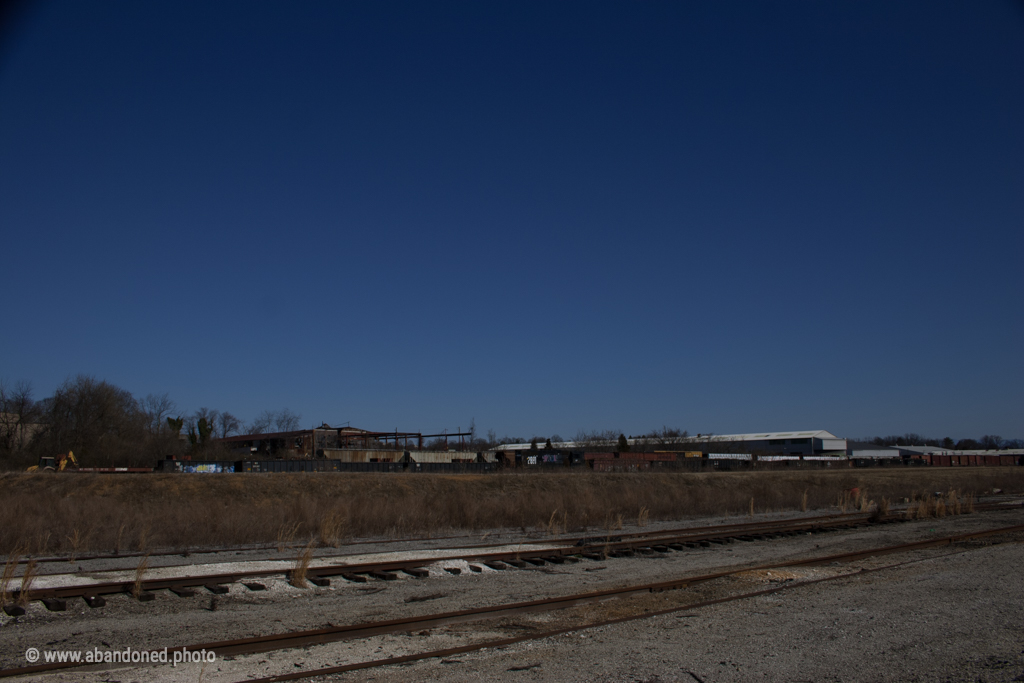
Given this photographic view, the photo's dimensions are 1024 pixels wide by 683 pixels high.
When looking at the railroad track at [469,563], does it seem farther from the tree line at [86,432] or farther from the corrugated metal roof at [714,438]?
the corrugated metal roof at [714,438]

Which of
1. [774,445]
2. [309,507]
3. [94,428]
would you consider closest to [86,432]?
[94,428]

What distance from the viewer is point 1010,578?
1305 cm

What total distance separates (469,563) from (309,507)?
11131 mm

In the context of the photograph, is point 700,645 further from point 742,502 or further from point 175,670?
point 742,502

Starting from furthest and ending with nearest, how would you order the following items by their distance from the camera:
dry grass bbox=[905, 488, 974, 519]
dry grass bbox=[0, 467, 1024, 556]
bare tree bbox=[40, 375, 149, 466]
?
bare tree bbox=[40, 375, 149, 466] < dry grass bbox=[905, 488, 974, 519] < dry grass bbox=[0, 467, 1024, 556]

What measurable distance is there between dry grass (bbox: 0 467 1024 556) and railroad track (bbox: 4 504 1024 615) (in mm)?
4683

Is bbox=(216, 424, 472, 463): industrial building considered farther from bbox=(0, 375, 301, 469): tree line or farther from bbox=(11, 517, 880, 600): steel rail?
bbox=(11, 517, 880, 600): steel rail

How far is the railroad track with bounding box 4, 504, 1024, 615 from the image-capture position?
11.2 m

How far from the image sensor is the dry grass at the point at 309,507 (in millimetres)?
19781

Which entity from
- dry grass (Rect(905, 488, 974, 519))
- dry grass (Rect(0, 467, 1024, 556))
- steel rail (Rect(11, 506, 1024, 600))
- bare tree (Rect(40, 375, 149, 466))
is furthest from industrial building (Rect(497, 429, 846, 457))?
steel rail (Rect(11, 506, 1024, 600))

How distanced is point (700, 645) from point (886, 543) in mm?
14691

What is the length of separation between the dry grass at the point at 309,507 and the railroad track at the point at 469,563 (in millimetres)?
4683

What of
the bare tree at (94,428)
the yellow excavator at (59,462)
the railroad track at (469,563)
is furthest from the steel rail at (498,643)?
the bare tree at (94,428)

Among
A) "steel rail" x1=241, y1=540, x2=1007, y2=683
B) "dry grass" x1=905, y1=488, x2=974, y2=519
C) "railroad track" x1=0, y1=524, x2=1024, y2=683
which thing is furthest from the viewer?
"dry grass" x1=905, y1=488, x2=974, y2=519
